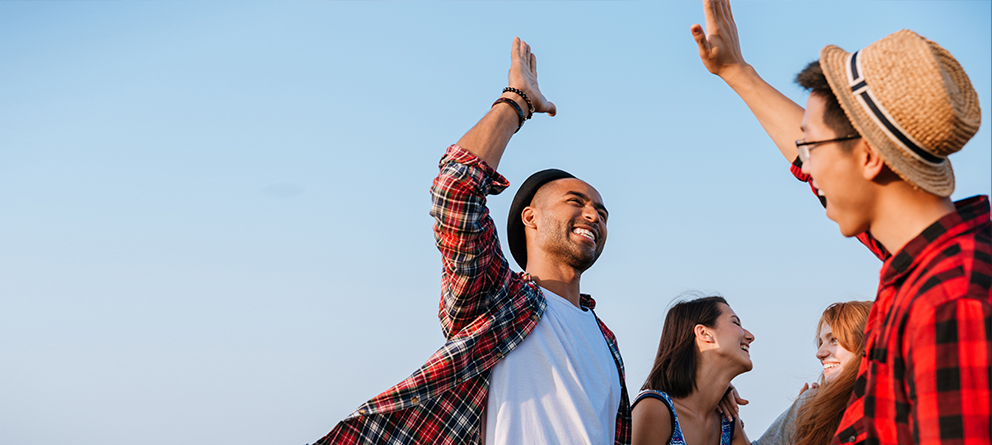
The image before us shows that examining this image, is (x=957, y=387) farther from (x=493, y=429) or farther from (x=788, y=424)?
(x=788, y=424)

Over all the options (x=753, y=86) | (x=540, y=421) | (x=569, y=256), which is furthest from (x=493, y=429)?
(x=753, y=86)

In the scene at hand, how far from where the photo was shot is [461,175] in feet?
10.7

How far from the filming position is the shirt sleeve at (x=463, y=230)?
3.28 meters

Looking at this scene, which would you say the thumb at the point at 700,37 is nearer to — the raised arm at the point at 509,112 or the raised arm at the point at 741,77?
the raised arm at the point at 741,77

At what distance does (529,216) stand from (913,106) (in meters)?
2.80

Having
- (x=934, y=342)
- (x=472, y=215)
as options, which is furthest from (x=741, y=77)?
(x=934, y=342)

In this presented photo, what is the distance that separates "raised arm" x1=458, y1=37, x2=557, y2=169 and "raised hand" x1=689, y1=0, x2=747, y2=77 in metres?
0.86

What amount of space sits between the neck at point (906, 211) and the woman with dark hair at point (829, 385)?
256cm

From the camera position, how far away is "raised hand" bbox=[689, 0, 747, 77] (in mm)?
3270

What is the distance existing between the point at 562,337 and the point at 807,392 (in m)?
2.36

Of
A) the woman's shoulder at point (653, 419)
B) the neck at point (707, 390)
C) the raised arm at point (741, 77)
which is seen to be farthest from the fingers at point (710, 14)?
the neck at point (707, 390)

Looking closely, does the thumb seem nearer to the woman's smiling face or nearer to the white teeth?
the white teeth

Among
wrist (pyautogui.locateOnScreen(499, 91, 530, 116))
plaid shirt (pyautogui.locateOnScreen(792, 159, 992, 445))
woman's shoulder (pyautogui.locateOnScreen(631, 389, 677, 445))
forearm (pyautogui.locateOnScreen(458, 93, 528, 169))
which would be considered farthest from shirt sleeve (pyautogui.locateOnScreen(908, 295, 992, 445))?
woman's shoulder (pyautogui.locateOnScreen(631, 389, 677, 445))

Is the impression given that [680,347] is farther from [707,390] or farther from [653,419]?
[653,419]
